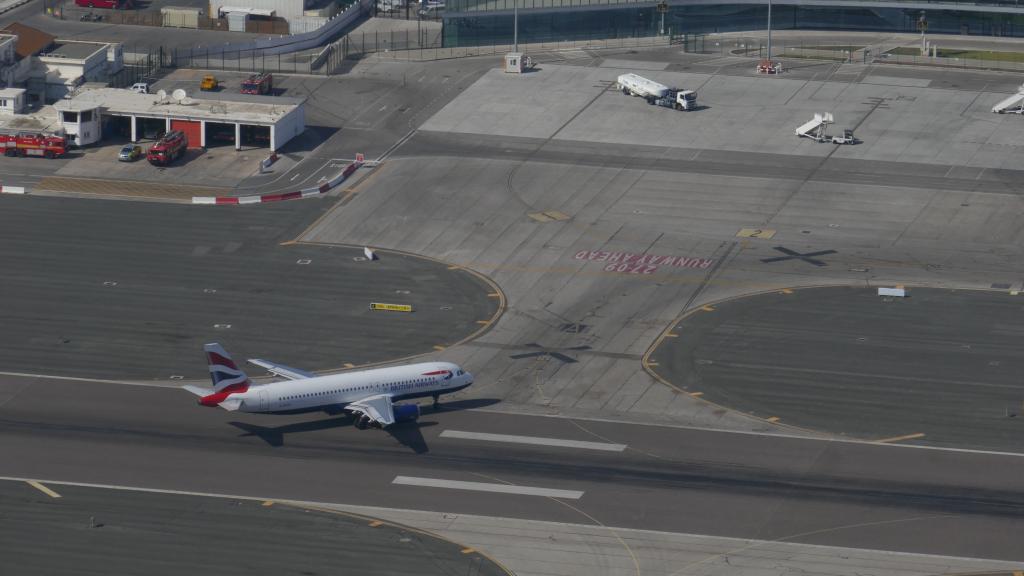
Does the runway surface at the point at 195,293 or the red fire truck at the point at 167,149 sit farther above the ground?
the red fire truck at the point at 167,149

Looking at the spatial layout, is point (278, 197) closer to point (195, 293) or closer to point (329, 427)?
point (195, 293)

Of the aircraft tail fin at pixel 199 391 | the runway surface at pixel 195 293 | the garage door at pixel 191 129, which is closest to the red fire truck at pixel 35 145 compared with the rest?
the garage door at pixel 191 129

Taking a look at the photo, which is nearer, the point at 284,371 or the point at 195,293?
the point at 284,371

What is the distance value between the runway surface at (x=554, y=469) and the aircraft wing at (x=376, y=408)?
175 cm

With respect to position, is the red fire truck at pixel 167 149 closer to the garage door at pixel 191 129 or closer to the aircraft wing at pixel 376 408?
the garage door at pixel 191 129

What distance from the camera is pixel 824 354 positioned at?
14838 cm

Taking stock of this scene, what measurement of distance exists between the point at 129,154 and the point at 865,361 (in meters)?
86.8

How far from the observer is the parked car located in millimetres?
194000

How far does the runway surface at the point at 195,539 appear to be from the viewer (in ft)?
372

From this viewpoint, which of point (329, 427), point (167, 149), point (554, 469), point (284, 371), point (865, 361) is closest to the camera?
point (554, 469)

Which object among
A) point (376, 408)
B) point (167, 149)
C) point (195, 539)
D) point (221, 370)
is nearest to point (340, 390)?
point (376, 408)

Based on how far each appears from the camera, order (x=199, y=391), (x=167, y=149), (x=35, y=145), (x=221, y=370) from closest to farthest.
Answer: (x=221, y=370) → (x=199, y=391) → (x=167, y=149) → (x=35, y=145)

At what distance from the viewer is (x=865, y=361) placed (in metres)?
147

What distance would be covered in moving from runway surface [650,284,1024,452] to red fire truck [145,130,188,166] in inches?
2589
